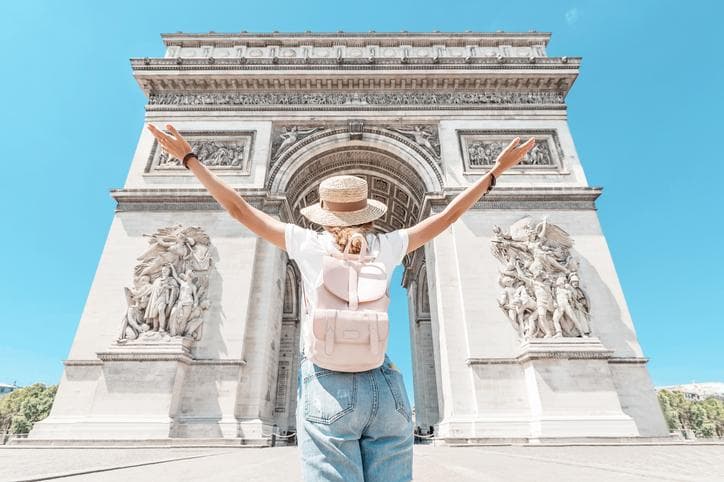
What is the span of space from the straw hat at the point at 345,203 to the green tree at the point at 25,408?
47.4 meters

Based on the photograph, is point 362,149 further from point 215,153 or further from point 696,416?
point 696,416

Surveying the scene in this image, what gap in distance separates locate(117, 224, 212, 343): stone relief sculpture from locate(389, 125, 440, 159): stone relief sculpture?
7277 millimetres

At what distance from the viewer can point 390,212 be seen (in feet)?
53.5

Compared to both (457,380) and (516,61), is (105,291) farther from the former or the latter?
(516,61)

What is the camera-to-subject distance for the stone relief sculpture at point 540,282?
364 inches

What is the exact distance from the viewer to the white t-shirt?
1.35m

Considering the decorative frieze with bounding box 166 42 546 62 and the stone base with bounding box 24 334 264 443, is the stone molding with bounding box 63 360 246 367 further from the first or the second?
the decorative frieze with bounding box 166 42 546 62

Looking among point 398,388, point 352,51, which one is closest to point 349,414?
point 398,388

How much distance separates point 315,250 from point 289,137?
39.7 feet

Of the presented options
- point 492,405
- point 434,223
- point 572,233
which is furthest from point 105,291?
point 572,233

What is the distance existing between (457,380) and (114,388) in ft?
25.8

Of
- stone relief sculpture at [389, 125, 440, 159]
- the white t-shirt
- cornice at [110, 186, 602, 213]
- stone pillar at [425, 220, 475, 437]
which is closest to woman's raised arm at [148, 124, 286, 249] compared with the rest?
the white t-shirt

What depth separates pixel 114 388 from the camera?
841cm

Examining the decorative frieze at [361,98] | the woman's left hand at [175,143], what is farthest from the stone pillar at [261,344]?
the woman's left hand at [175,143]
